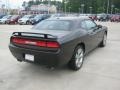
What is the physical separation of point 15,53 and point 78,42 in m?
1.74

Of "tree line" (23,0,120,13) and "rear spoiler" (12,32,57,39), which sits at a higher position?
"tree line" (23,0,120,13)

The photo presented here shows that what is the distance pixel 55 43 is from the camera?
471 centimetres

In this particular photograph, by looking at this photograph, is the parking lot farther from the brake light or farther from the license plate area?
the brake light

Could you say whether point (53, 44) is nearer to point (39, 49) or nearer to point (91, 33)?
point (39, 49)

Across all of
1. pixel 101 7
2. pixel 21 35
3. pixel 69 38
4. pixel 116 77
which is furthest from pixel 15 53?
pixel 101 7

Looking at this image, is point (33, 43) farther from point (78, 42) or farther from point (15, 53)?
point (78, 42)

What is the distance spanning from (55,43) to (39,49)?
435mm

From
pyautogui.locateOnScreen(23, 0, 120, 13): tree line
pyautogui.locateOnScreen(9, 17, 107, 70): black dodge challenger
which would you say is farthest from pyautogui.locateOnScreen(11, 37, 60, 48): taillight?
pyautogui.locateOnScreen(23, 0, 120, 13): tree line

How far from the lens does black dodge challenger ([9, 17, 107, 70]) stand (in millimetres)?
4734

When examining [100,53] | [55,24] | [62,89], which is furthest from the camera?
[100,53]

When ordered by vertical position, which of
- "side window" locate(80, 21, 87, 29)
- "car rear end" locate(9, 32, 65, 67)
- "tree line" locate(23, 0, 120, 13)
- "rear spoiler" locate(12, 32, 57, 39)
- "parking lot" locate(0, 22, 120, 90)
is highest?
"tree line" locate(23, 0, 120, 13)

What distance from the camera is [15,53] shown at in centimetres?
530

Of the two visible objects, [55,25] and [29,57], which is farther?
[55,25]

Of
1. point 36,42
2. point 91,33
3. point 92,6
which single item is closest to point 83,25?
point 91,33
